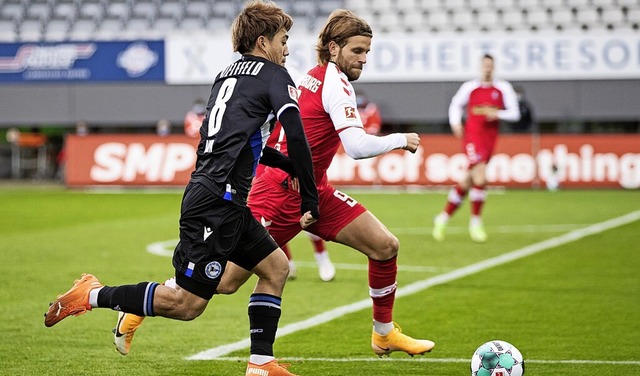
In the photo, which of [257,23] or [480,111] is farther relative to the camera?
[480,111]

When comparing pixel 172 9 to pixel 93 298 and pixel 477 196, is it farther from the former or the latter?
pixel 93 298

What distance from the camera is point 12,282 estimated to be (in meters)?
10.3

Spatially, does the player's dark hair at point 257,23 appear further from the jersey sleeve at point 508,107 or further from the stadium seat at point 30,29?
the stadium seat at point 30,29

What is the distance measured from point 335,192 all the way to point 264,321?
118 centimetres

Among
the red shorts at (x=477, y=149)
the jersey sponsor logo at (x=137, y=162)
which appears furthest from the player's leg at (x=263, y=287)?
the jersey sponsor logo at (x=137, y=162)

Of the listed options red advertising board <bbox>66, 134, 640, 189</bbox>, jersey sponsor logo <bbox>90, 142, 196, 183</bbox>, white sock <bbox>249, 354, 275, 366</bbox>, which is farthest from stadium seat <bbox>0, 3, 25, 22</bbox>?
white sock <bbox>249, 354, 275, 366</bbox>

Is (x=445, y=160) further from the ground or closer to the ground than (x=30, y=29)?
closer to the ground

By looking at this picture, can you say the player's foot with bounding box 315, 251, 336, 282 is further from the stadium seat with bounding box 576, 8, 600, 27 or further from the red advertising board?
the stadium seat with bounding box 576, 8, 600, 27

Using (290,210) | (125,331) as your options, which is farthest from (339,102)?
(125,331)

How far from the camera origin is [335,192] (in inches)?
260


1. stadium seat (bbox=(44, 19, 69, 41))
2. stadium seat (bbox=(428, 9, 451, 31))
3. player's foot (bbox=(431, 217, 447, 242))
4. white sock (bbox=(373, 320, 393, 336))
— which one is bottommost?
player's foot (bbox=(431, 217, 447, 242))

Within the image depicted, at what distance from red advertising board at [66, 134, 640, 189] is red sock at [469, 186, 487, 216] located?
9531 millimetres

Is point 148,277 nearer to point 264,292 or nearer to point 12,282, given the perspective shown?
point 12,282

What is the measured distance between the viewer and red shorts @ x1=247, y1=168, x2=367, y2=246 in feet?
21.3
